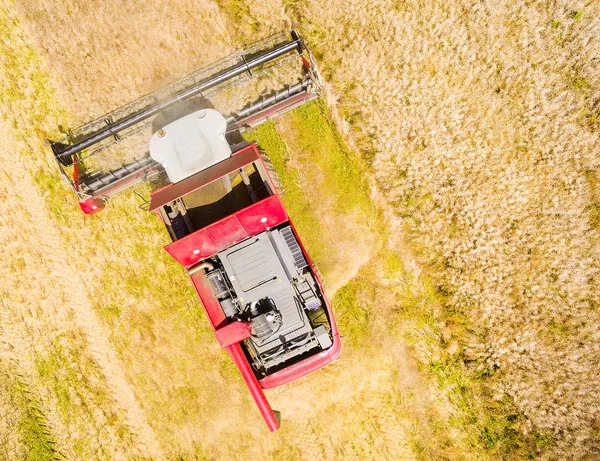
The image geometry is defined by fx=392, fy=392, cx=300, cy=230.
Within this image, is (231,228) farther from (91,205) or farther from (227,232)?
(91,205)

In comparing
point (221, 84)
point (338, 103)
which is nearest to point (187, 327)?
point (221, 84)

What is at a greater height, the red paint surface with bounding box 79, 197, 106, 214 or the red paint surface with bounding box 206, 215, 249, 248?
the red paint surface with bounding box 79, 197, 106, 214

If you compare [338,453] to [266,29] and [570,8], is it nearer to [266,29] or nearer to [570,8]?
[266,29]

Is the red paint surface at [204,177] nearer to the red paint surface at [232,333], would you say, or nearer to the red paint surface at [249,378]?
the red paint surface at [232,333]

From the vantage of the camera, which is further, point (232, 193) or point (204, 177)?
point (232, 193)

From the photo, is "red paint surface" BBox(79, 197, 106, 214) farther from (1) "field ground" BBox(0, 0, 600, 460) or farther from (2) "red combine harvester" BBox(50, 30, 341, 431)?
(1) "field ground" BBox(0, 0, 600, 460)

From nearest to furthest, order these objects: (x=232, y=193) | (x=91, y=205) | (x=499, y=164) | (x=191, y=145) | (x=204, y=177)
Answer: (x=204, y=177), (x=191, y=145), (x=232, y=193), (x=91, y=205), (x=499, y=164)

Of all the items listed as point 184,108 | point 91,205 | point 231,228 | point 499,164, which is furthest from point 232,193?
point 499,164

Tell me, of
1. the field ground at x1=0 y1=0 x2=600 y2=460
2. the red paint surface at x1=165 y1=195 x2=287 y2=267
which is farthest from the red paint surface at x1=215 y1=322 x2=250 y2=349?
the field ground at x1=0 y1=0 x2=600 y2=460
